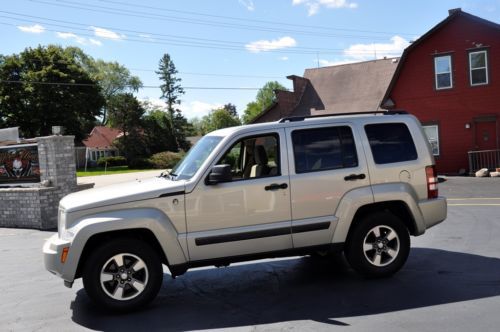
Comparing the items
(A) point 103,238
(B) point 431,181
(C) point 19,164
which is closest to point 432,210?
(B) point 431,181

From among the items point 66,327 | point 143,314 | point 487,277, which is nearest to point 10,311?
point 66,327

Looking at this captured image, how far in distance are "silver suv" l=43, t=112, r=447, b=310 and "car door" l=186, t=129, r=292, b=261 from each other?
0.01m

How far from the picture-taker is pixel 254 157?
642 centimetres

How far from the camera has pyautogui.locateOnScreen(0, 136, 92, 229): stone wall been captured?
46.1ft

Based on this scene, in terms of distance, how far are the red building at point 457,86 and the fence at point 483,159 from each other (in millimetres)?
46

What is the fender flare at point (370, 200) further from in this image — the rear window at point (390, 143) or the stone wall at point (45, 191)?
the stone wall at point (45, 191)

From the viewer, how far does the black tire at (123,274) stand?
5504 mm

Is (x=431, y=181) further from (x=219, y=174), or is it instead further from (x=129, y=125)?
(x=129, y=125)

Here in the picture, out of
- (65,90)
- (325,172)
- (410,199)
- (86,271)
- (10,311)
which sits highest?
(65,90)

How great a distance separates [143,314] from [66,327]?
31.7 inches

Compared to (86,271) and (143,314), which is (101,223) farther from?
(143,314)

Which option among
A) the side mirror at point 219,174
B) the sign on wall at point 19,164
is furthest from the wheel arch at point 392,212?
the sign on wall at point 19,164

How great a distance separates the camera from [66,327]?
208 inches

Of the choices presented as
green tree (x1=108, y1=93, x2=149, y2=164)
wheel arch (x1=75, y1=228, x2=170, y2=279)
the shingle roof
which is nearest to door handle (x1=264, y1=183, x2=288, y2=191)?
wheel arch (x1=75, y1=228, x2=170, y2=279)
